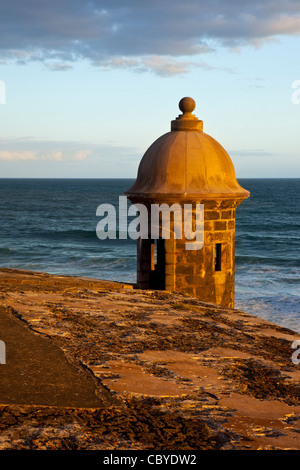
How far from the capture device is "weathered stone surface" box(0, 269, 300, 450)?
2.51 metres

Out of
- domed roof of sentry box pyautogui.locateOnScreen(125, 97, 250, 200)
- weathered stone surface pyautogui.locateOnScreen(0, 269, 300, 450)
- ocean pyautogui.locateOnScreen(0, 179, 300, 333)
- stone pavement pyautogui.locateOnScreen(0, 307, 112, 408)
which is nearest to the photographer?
weathered stone surface pyautogui.locateOnScreen(0, 269, 300, 450)

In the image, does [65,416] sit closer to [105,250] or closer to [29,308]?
[29,308]

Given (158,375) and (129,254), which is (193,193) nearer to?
(158,375)

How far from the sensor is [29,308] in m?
4.68

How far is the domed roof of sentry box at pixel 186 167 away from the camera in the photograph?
290 inches

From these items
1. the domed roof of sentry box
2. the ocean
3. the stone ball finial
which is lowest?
the ocean

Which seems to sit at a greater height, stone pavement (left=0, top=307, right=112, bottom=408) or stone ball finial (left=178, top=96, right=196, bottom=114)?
stone ball finial (left=178, top=96, right=196, bottom=114)

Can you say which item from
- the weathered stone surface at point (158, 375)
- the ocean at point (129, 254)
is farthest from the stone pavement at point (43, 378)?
the ocean at point (129, 254)

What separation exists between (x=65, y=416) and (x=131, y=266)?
24.6 metres

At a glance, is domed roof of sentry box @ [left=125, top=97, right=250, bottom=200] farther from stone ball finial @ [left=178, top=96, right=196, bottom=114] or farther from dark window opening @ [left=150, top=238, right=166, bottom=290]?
dark window opening @ [left=150, top=238, right=166, bottom=290]

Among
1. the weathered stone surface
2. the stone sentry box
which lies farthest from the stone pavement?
the stone sentry box

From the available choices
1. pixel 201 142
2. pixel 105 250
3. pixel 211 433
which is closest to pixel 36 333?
pixel 211 433

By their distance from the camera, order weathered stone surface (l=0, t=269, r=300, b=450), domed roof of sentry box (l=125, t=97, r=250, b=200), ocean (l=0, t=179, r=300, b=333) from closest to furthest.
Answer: weathered stone surface (l=0, t=269, r=300, b=450) < domed roof of sentry box (l=125, t=97, r=250, b=200) < ocean (l=0, t=179, r=300, b=333)

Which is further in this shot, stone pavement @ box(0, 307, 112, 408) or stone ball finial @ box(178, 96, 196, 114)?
stone ball finial @ box(178, 96, 196, 114)
